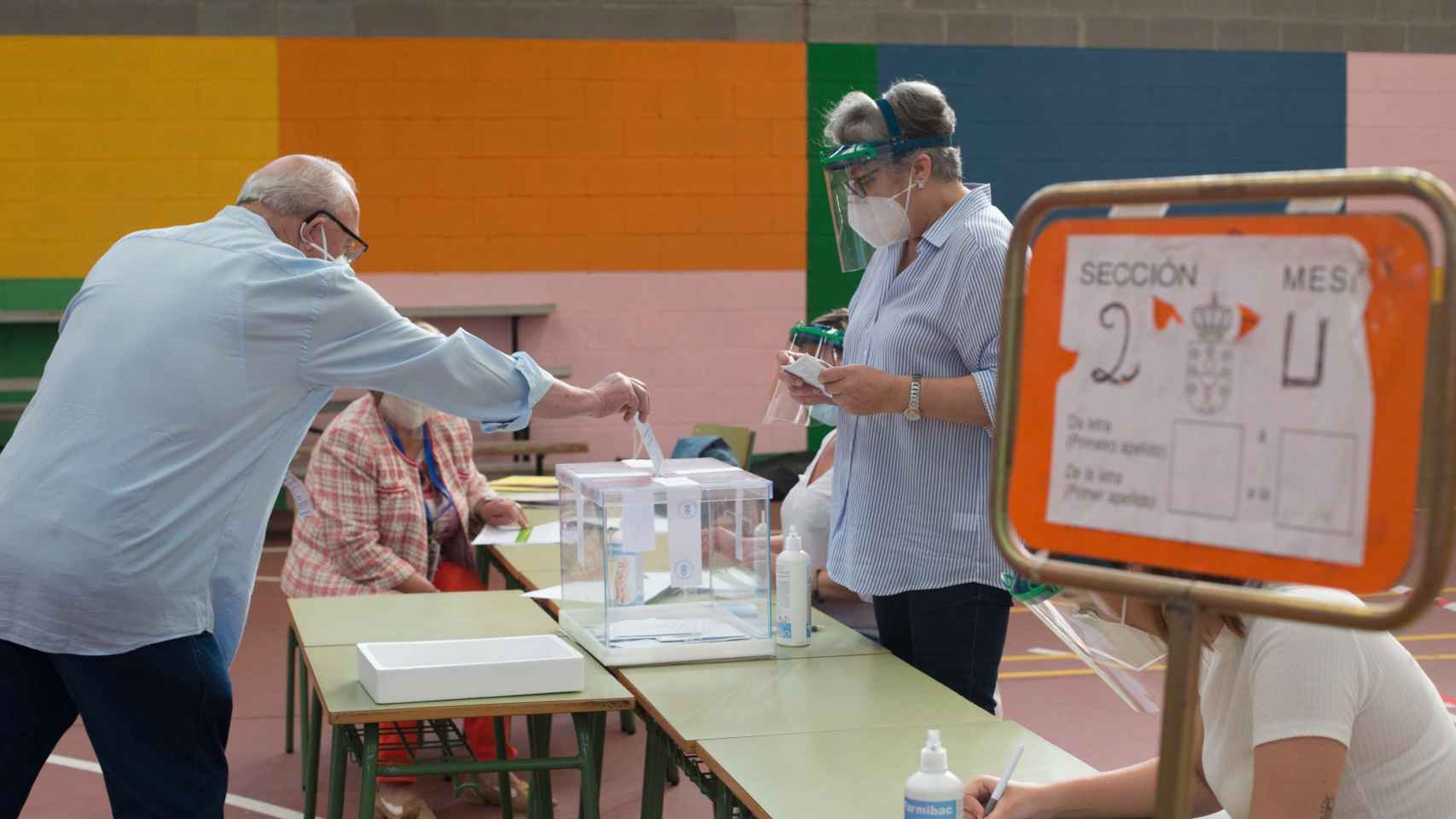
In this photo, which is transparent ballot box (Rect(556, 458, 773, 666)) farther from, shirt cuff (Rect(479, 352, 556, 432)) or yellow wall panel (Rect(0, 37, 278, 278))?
yellow wall panel (Rect(0, 37, 278, 278))

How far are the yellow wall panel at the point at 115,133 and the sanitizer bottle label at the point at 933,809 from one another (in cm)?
680

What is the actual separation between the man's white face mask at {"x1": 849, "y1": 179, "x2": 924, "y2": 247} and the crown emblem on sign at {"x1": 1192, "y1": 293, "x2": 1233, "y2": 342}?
167cm

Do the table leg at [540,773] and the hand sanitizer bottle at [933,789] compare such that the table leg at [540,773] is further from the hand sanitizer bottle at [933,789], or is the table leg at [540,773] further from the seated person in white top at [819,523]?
the hand sanitizer bottle at [933,789]

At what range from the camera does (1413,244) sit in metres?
0.91

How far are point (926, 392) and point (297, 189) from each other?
1.12m

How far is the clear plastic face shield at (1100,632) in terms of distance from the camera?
161 centimetres

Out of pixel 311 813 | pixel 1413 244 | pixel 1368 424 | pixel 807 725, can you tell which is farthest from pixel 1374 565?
pixel 311 813

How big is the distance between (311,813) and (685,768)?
1472 millimetres

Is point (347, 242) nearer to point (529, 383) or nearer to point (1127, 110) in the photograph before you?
point (529, 383)

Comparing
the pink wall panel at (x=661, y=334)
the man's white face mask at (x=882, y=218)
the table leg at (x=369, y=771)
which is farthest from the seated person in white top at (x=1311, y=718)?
the pink wall panel at (x=661, y=334)

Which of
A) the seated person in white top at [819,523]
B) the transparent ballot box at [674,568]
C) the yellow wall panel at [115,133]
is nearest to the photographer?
the transparent ballot box at [674,568]

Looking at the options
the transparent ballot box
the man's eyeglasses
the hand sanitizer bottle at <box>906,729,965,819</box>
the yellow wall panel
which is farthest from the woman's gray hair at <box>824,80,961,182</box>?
the yellow wall panel

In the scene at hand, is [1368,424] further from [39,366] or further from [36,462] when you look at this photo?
[39,366]

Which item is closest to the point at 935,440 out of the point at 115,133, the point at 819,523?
the point at 819,523
